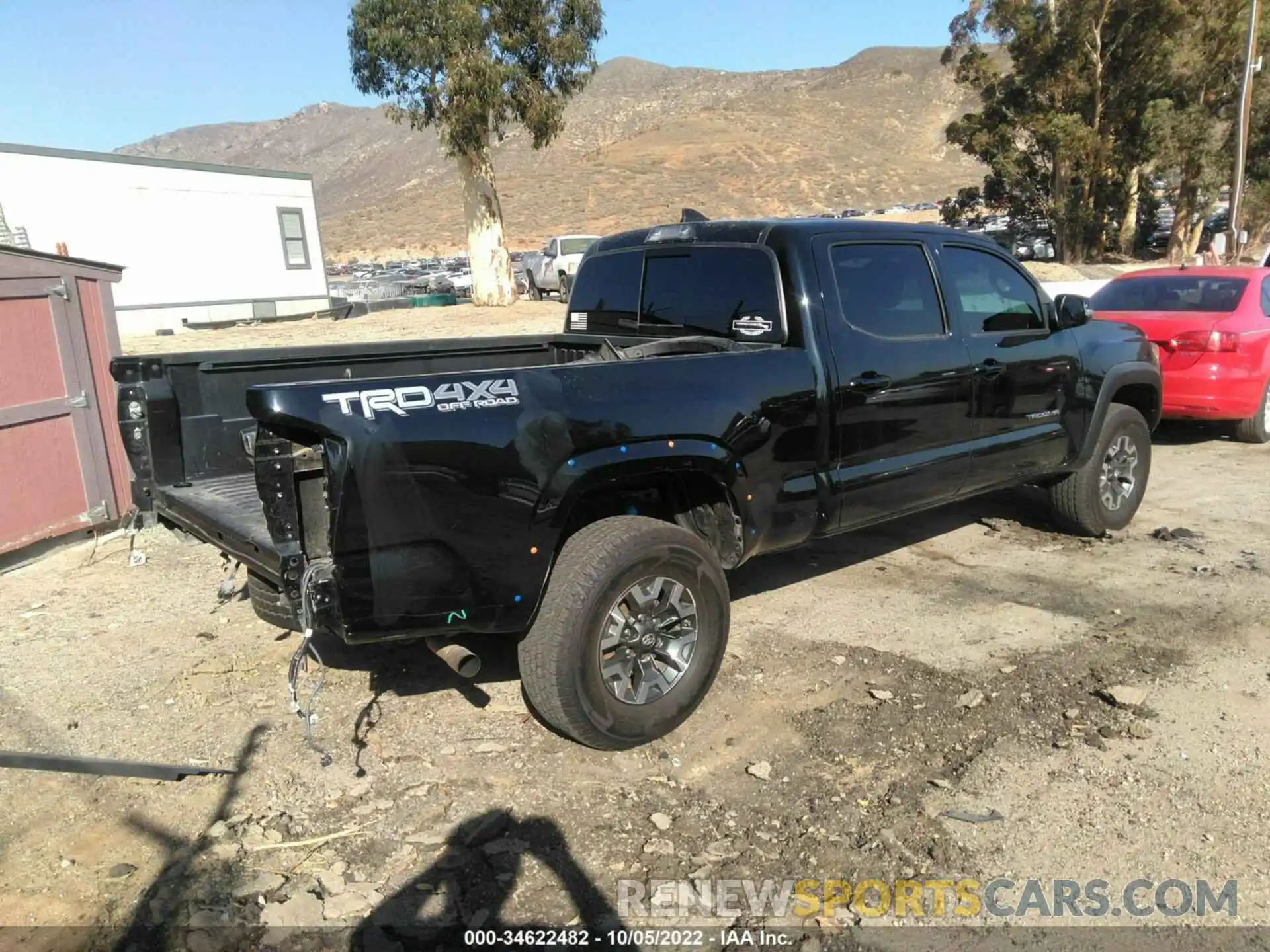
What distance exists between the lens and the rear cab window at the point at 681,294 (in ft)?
14.2

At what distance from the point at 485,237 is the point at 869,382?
19.4m

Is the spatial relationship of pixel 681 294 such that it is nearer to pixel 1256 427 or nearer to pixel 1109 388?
pixel 1109 388

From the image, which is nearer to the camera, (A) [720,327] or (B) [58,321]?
(A) [720,327]

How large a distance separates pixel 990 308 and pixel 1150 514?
2.57 m

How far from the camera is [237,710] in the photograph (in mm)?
4051

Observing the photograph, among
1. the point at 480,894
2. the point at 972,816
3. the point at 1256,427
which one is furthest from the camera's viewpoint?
the point at 1256,427

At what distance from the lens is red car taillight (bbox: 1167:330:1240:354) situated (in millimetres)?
8148

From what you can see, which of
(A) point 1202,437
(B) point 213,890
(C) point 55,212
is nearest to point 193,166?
(C) point 55,212

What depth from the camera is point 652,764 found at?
361 cm

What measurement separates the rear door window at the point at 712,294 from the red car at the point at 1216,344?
487cm

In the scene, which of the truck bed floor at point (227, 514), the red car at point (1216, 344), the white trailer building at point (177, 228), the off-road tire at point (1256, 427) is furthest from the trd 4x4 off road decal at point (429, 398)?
the white trailer building at point (177, 228)

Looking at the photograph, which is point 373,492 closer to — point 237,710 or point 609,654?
point 609,654

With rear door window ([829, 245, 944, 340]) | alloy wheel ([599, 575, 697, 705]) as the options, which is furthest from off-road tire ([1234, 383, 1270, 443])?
alloy wheel ([599, 575, 697, 705])

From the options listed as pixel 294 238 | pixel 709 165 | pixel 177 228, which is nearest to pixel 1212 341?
pixel 177 228
